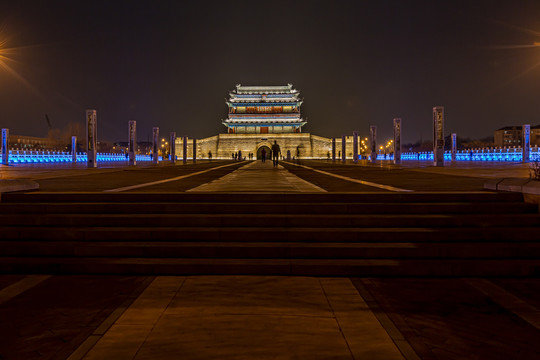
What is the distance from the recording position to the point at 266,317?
3881mm

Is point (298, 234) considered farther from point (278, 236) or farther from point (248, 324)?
point (248, 324)

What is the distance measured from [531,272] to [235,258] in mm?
3614

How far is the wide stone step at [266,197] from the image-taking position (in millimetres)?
7141

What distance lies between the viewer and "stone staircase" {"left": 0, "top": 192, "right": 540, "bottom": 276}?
5.30 m

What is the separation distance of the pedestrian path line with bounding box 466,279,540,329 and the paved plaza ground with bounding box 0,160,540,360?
0.03 feet

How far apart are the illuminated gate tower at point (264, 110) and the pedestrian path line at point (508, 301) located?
74563 millimetres

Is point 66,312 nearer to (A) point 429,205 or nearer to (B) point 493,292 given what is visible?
(B) point 493,292

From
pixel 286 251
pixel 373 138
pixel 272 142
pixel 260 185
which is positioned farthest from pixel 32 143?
pixel 286 251

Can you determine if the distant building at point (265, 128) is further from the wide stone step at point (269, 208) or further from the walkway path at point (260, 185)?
the wide stone step at point (269, 208)

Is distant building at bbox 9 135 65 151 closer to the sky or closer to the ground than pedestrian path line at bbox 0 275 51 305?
closer to the sky

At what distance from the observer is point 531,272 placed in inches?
206

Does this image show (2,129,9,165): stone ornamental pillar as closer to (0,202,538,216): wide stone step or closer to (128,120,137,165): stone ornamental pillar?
(128,120,137,165): stone ornamental pillar

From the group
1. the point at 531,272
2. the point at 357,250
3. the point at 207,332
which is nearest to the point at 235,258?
the point at 357,250

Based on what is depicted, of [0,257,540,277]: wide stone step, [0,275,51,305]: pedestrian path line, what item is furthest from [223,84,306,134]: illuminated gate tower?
[0,275,51,305]: pedestrian path line
